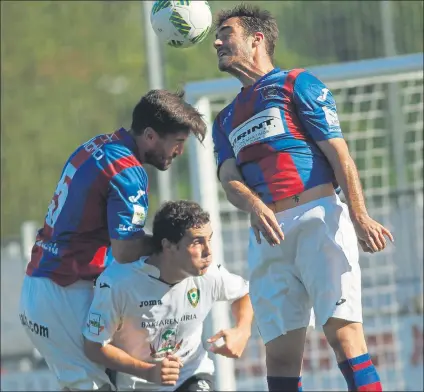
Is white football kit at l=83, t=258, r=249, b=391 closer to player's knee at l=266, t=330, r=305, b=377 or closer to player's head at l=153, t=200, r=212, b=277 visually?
player's head at l=153, t=200, r=212, b=277

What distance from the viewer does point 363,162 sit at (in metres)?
9.39

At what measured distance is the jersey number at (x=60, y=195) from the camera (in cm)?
534

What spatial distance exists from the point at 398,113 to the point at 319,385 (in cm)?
234

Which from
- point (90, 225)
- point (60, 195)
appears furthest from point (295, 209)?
point (60, 195)

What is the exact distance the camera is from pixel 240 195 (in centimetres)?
484

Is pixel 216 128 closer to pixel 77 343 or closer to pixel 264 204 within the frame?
pixel 264 204

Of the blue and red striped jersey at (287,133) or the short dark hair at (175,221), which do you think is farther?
the short dark hair at (175,221)

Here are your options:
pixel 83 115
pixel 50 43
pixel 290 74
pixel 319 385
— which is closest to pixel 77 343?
pixel 290 74

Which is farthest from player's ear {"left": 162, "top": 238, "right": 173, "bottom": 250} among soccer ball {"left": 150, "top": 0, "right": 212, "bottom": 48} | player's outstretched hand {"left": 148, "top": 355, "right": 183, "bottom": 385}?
soccer ball {"left": 150, "top": 0, "right": 212, "bottom": 48}

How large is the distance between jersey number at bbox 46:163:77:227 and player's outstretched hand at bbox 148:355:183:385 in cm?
86

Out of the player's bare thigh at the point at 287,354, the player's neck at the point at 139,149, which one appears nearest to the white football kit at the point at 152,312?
the player's neck at the point at 139,149

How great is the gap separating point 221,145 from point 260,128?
33cm

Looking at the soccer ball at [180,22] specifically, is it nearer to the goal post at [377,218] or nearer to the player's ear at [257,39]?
the player's ear at [257,39]

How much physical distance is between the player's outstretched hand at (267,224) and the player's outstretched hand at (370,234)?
0.32 meters
